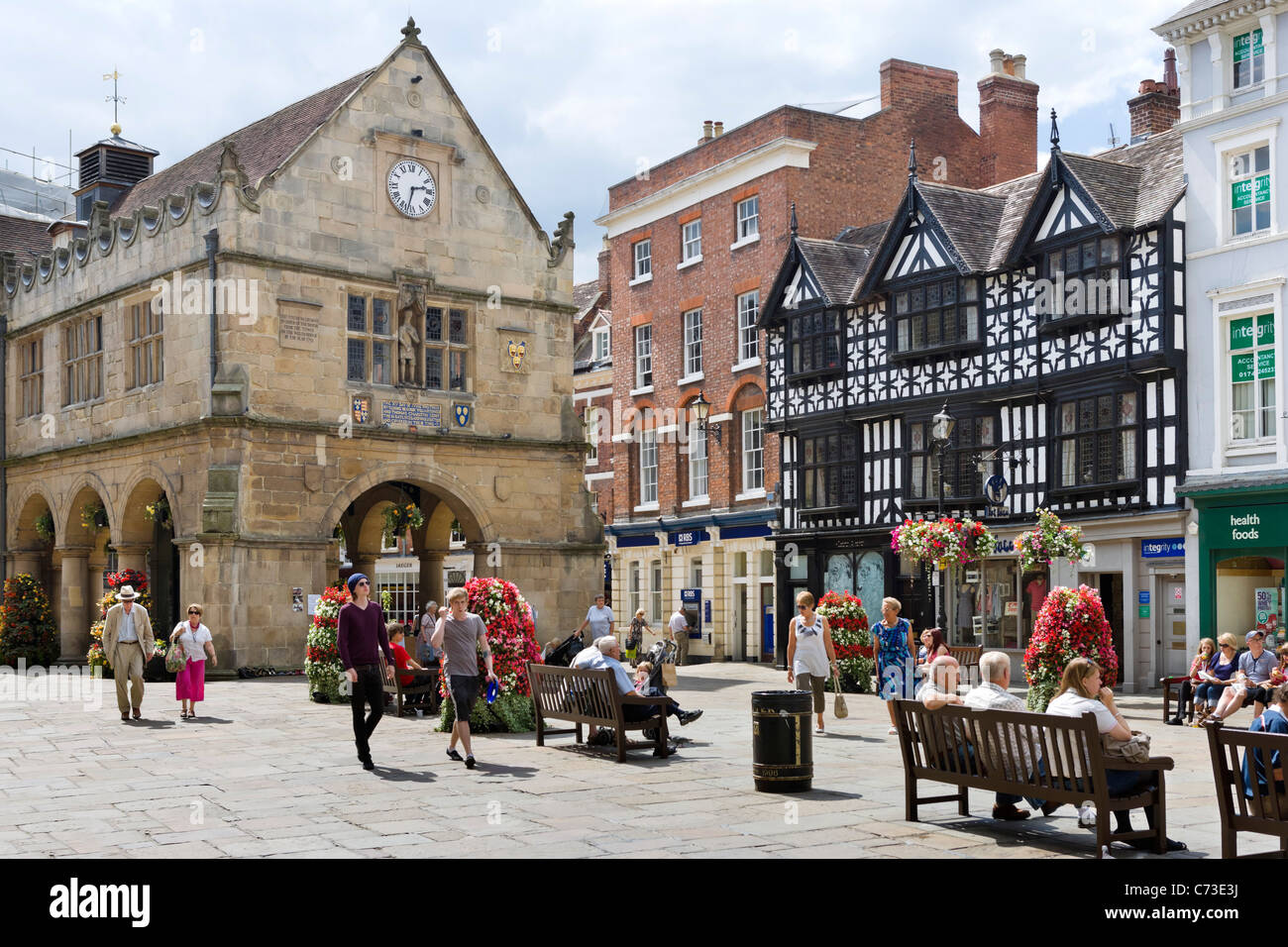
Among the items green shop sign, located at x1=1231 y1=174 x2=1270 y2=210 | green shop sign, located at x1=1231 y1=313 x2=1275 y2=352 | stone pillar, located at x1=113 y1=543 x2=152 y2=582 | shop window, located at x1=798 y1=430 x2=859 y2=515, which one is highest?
green shop sign, located at x1=1231 y1=174 x2=1270 y2=210

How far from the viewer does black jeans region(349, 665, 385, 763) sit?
1320cm

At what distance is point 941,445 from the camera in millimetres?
25625

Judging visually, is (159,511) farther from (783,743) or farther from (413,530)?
(783,743)

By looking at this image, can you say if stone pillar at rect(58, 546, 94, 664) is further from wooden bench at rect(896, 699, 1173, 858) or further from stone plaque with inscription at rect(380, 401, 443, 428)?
Result: wooden bench at rect(896, 699, 1173, 858)

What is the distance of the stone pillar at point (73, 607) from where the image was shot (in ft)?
105

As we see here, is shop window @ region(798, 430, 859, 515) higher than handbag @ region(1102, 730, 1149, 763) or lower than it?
higher

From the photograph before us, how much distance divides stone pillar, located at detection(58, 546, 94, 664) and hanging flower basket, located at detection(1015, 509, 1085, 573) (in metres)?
21.1

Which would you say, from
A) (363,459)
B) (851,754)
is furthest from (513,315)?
(851,754)

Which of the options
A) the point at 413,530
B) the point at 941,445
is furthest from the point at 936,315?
the point at 413,530

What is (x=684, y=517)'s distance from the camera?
3953cm

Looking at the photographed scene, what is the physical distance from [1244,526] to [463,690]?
15568 mm

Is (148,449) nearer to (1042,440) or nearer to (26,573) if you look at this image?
(26,573)

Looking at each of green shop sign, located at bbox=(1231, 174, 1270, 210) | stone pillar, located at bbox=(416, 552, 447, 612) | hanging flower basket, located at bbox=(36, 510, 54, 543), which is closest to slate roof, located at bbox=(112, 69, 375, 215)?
hanging flower basket, located at bbox=(36, 510, 54, 543)
